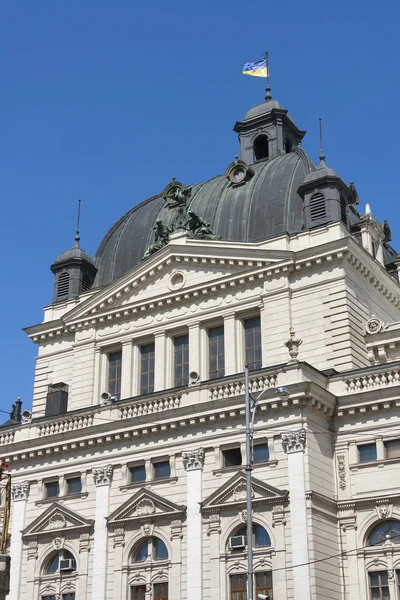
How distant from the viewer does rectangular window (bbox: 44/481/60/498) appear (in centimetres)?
4603

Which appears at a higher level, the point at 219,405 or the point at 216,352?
the point at 216,352

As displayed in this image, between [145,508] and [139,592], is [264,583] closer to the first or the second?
[139,592]

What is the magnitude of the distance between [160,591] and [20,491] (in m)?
9.94

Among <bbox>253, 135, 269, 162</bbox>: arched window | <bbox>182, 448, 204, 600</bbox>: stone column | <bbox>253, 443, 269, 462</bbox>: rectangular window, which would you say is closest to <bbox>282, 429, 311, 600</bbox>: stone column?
<bbox>253, 443, 269, 462</bbox>: rectangular window

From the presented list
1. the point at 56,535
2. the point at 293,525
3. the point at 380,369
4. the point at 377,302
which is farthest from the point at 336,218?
the point at 56,535

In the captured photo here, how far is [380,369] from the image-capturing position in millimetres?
41000

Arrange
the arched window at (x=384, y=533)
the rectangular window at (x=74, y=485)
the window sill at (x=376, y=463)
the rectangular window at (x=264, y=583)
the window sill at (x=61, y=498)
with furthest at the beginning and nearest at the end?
the rectangular window at (x=74, y=485) → the window sill at (x=61, y=498) → the window sill at (x=376, y=463) → the arched window at (x=384, y=533) → the rectangular window at (x=264, y=583)

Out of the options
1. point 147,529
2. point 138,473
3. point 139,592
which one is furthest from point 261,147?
point 139,592

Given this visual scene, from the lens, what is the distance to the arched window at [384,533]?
126 ft

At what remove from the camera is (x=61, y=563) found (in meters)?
43.8

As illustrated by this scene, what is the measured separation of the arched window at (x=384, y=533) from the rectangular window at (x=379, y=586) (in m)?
1.28

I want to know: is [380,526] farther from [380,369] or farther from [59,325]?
[59,325]

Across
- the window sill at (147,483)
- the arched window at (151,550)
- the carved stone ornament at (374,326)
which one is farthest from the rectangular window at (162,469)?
the carved stone ornament at (374,326)

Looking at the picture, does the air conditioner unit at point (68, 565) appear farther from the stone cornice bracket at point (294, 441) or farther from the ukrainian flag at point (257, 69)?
the ukrainian flag at point (257, 69)
